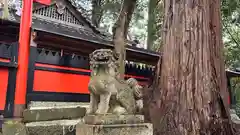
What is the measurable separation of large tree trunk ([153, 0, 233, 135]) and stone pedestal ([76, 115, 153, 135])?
0.70 metres

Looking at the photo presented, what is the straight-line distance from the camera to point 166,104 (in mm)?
3762

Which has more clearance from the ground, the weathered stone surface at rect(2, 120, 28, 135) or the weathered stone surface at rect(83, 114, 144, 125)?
the weathered stone surface at rect(83, 114, 144, 125)

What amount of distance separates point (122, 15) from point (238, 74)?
4923mm

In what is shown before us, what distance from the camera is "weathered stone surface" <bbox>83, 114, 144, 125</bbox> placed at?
8.91 feet

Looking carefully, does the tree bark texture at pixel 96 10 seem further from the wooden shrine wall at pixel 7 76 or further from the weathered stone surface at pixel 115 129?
the weathered stone surface at pixel 115 129

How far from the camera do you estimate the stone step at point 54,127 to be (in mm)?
3180

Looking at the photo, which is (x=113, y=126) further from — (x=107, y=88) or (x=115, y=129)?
(x=107, y=88)

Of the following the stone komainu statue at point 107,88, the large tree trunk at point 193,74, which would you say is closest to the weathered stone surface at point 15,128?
the stone komainu statue at point 107,88

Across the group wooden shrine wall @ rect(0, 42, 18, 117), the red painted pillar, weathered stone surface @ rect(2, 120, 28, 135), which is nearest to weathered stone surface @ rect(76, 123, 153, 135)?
weathered stone surface @ rect(2, 120, 28, 135)

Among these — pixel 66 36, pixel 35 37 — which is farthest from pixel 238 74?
pixel 35 37

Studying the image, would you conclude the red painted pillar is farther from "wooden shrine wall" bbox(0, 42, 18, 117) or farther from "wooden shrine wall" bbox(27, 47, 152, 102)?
"wooden shrine wall" bbox(27, 47, 152, 102)

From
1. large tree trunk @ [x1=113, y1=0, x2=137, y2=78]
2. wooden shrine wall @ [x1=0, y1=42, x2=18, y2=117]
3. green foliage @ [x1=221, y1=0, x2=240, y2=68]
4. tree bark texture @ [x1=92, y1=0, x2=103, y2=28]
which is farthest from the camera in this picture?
tree bark texture @ [x1=92, y1=0, x2=103, y2=28]

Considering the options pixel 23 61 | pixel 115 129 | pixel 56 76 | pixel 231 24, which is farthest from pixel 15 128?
pixel 231 24

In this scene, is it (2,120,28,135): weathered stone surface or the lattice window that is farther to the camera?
the lattice window
